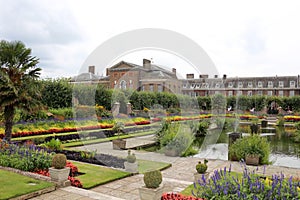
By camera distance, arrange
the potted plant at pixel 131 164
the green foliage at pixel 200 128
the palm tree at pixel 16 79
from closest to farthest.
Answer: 1. the potted plant at pixel 131 164
2. the palm tree at pixel 16 79
3. the green foliage at pixel 200 128

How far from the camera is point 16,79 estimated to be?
9.80 metres

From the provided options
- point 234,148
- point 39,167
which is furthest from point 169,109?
point 39,167

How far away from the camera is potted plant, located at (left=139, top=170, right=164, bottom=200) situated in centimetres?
457

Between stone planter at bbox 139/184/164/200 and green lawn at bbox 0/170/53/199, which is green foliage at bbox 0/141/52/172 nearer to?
green lawn at bbox 0/170/53/199

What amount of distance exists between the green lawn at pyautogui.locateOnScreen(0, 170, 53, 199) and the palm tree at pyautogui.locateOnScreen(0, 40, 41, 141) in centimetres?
394

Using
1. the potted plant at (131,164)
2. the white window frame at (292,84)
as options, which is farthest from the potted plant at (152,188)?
the white window frame at (292,84)

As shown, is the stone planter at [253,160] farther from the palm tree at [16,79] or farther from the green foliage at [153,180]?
the palm tree at [16,79]

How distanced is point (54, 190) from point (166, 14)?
23.9 ft

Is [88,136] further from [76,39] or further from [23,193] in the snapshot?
[23,193]

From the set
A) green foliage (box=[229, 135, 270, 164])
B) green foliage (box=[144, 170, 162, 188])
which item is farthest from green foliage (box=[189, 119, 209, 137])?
green foliage (box=[144, 170, 162, 188])

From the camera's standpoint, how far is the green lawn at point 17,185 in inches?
202

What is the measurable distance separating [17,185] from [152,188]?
299cm

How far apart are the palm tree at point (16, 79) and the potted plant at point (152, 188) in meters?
6.81

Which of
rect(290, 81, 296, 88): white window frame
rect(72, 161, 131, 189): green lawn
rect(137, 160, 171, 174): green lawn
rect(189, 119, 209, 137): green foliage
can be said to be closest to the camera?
rect(72, 161, 131, 189): green lawn
